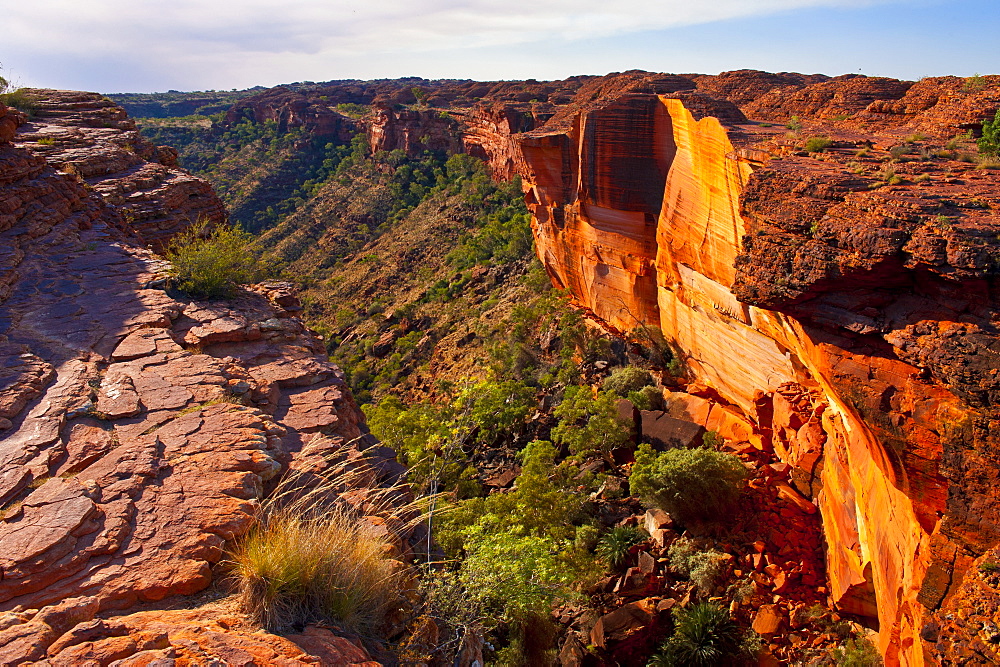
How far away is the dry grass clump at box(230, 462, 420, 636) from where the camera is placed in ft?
13.6

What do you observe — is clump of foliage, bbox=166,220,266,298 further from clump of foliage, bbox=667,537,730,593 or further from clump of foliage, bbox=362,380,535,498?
clump of foliage, bbox=667,537,730,593

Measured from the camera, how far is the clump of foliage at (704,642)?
9367mm

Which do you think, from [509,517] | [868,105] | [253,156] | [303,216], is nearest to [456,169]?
[303,216]

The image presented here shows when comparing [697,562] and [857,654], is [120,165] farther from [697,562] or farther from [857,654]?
[857,654]

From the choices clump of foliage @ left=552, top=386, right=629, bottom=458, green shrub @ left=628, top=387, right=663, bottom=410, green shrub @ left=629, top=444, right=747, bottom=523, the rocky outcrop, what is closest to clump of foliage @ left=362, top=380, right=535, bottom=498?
clump of foliage @ left=552, top=386, right=629, bottom=458

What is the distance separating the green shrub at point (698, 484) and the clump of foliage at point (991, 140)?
7445mm

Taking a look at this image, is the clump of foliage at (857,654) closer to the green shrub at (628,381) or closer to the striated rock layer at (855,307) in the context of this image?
the striated rock layer at (855,307)

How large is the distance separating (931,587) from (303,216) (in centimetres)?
5022

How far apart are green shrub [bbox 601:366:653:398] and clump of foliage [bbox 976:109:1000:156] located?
34.2 ft

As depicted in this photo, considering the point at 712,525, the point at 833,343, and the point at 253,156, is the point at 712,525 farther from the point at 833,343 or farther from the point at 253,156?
the point at 253,156

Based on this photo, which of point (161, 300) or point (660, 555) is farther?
point (660, 555)

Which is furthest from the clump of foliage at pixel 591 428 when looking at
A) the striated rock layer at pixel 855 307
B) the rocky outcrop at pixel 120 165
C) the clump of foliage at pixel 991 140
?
the rocky outcrop at pixel 120 165

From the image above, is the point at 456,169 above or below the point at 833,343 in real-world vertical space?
above

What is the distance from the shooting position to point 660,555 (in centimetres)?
1167
